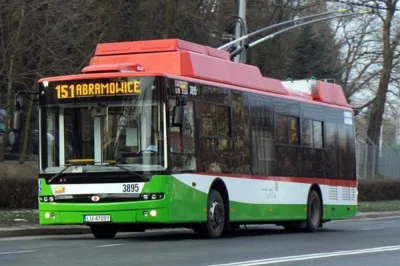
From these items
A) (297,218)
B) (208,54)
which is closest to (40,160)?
(208,54)

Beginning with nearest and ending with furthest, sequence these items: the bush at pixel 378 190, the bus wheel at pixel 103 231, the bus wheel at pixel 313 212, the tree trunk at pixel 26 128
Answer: the bus wheel at pixel 103 231, the bus wheel at pixel 313 212, the tree trunk at pixel 26 128, the bush at pixel 378 190

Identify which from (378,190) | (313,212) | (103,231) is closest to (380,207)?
(378,190)

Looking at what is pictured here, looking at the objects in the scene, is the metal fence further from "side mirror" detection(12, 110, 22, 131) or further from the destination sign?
"side mirror" detection(12, 110, 22, 131)

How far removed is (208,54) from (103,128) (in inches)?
135

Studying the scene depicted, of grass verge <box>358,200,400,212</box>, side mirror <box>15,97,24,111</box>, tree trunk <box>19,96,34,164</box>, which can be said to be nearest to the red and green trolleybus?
side mirror <box>15,97,24,111</box>

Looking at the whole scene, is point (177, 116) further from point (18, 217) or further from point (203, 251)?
point (18, 217)

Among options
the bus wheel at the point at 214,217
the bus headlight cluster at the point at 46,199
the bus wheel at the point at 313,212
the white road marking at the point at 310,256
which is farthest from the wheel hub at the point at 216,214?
the bus wheel at the point at 313,212

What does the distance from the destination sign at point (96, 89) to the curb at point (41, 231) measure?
3636 millimetres

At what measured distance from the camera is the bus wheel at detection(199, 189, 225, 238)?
18.6 metres

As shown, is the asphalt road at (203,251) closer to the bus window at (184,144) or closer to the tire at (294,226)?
the bus window at (184,144)

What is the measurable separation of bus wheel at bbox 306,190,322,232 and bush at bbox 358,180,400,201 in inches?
834

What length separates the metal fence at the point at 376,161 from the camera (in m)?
48.7

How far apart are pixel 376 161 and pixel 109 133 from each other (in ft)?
113

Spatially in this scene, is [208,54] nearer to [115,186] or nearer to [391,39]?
[115,186]
